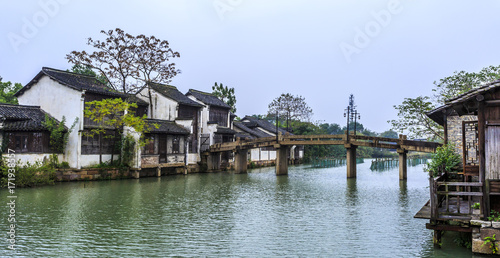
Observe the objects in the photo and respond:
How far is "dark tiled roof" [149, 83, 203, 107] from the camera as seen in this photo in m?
37.8

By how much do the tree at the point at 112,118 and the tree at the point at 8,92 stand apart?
43.2 feet

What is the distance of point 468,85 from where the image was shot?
31.2 m

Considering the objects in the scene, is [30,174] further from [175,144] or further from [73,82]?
[175,144]

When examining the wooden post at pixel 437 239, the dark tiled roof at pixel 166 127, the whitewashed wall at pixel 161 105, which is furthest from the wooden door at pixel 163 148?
the wooden post at pixel 437 239

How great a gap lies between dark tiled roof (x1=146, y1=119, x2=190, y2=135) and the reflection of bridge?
169 inches

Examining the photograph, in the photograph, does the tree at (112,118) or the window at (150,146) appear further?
the window at (150,146)

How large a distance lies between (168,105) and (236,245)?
28317mm

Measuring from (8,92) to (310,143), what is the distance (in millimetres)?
31198

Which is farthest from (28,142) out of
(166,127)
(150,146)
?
(166,127)

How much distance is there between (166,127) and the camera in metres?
34.4

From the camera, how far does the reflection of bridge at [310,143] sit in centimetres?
2976

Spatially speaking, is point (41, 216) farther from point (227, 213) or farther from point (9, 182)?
point (9, 182)

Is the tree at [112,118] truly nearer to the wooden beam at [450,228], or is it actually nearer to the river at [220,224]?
the river at [220,224]

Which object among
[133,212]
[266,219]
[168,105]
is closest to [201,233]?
[266,219]
